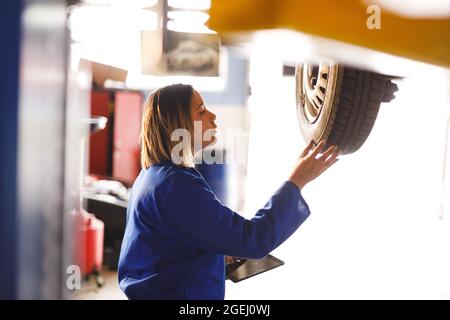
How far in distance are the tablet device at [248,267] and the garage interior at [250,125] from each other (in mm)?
20

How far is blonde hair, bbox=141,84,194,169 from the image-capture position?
106 centimetres

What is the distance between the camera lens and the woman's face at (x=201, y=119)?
1.08 m

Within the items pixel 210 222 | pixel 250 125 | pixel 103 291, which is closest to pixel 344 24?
pixel 250 125

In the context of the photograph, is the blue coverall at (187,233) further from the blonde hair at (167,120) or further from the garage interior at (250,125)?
the garage interior at (250,125)

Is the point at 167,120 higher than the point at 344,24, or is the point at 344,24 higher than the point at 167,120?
the point at 344,24

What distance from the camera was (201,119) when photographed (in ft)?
3.61

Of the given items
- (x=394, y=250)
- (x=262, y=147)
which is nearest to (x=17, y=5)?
(x=262, y=147)

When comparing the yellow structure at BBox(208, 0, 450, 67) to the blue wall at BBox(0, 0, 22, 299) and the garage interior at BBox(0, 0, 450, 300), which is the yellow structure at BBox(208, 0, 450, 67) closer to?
the garage interior at BBox(0, 0, 450, 300)

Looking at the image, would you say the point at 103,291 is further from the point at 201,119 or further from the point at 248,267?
the point at 201,119

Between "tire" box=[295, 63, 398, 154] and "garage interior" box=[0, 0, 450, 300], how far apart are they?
0.09 ft

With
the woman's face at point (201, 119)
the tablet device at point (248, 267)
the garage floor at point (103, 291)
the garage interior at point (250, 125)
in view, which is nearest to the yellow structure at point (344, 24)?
the garage interior at point (250, 125)

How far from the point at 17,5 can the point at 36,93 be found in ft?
0.65

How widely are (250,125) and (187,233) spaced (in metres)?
0.49

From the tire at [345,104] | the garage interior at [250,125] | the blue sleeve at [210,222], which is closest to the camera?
the blue sleeve at [210,222]
